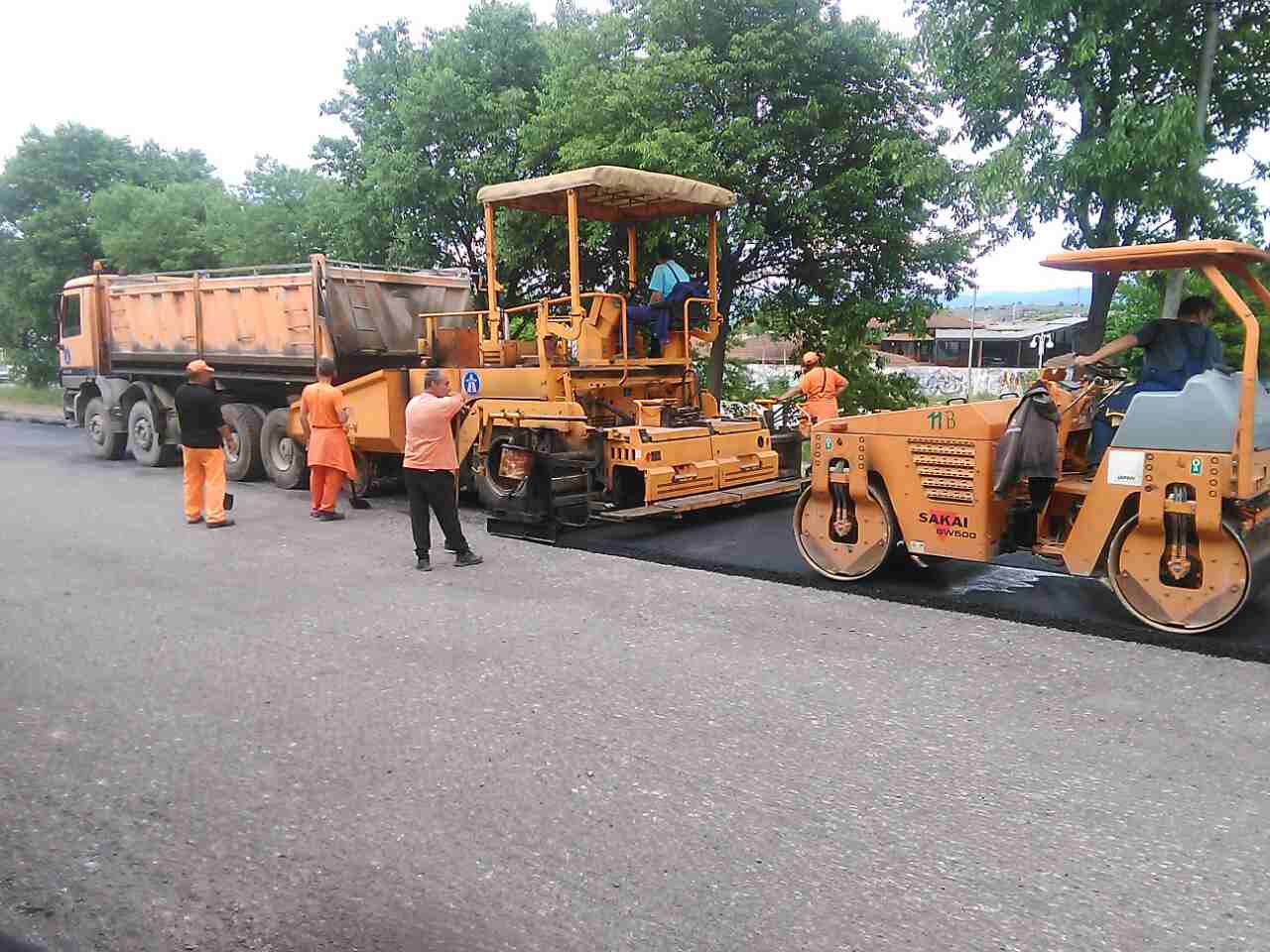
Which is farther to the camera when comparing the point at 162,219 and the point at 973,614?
the point at 162,219

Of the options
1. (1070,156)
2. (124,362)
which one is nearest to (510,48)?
(124,362)

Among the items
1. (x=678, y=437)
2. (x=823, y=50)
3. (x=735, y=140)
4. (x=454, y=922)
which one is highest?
(x=823, y=50)

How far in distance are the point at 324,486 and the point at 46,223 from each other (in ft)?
72.4

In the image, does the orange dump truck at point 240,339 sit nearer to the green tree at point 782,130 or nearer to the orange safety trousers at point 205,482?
the orange safety trousers at point 205,482

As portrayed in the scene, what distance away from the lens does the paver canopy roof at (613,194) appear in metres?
9.27

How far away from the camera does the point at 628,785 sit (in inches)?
162

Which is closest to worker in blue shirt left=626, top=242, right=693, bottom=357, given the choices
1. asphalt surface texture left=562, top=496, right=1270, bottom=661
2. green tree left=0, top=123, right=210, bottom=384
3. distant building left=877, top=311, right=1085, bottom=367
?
asphalt surface texture left=562, top=496, right=1270, bottom=661

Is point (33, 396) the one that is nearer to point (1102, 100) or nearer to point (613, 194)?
point (613, 194)

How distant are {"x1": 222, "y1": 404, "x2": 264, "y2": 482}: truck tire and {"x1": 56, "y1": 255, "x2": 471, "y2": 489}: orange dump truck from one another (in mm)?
15

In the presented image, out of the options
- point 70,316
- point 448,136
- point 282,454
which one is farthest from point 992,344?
point 282,454

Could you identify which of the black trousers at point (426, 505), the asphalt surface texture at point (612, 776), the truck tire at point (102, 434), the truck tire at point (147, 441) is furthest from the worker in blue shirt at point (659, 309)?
the truck tire at point (102, 434)

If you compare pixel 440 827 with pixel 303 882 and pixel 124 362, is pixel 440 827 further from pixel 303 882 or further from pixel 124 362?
pixel 124 362

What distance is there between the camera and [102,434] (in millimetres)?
15383

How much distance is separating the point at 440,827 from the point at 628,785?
2.44 feet
